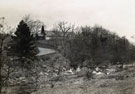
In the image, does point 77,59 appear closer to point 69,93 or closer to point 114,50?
point 114,50

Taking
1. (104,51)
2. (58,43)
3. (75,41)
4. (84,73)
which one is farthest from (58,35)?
(84,73)

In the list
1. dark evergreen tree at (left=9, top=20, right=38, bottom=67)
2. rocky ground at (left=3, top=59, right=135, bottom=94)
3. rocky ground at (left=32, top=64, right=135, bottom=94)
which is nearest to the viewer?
rocky ground at (left=32, top=64, right=135, bottom=94)

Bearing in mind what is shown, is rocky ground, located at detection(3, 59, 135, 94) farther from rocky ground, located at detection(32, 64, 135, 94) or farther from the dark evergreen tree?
the dark evergreen tree

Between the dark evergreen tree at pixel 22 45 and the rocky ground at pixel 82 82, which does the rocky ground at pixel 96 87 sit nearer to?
the rocky ground at pixel 82 82

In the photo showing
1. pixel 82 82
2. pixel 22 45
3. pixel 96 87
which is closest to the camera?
pixel 96 87

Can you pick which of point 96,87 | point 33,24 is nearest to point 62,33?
point 33,24

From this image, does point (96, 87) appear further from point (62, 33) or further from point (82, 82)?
point (62, 33)

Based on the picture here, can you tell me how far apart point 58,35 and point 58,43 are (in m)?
6.19

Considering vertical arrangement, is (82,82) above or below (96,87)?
below

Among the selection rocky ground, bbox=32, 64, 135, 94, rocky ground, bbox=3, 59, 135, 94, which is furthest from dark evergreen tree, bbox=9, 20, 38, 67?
rocky ground, bbox=32, 64, 135, 94

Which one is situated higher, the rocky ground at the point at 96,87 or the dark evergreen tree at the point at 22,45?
the dark evergreen tree at the point at 22,45

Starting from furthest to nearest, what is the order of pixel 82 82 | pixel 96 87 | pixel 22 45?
pixel 22 45
pixel 82 82
pixel 96 87

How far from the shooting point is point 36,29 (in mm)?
97000

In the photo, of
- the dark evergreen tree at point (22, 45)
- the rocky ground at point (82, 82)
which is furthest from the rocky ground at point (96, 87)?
the dark evergreen tree at point (22, 45)
